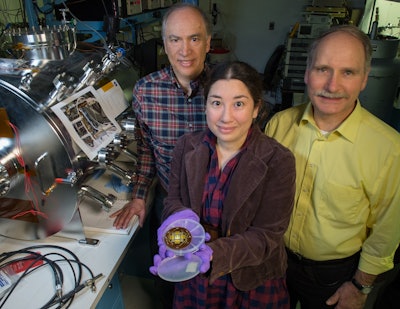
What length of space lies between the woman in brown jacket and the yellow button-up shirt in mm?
158

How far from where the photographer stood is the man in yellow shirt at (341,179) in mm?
988

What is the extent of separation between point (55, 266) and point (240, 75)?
0.89 m

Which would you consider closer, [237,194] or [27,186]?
[237,194]

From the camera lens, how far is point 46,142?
101 cm

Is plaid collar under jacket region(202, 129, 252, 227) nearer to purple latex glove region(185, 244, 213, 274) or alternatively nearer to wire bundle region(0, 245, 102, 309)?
purple latex glove region(185, 244, 213, 274)

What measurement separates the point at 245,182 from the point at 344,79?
0.47 m

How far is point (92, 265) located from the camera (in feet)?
3.53

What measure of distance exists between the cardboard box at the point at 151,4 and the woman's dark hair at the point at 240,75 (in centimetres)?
183

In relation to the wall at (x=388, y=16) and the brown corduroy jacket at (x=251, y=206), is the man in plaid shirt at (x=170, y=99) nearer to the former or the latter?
the brown corduroy jacket at (x=251, y=206)

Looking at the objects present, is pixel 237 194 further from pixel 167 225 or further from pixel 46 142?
pixel 46 142

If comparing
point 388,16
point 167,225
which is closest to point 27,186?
point 167,225

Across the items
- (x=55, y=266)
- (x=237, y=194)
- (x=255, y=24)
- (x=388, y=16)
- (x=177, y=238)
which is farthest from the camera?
(x=255, y=24)

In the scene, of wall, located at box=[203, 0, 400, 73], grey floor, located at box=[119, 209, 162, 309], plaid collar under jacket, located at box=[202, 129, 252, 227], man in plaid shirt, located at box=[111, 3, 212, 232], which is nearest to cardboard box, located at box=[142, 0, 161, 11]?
man in plaid shirt, located at box=[111, 3, 212, 232]

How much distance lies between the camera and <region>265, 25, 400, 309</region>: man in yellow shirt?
99 cm
